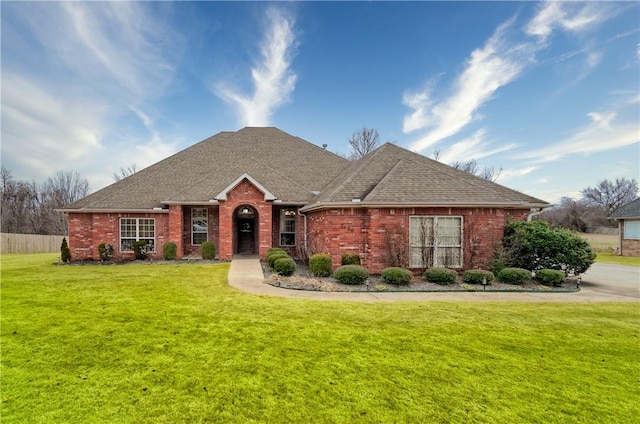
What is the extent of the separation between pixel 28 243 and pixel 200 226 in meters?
18.9

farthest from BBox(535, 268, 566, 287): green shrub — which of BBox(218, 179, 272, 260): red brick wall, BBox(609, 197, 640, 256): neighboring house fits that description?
BBox(609, 197, 640, 256): neighboring house

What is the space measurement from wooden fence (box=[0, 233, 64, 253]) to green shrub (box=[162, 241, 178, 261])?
17633mm

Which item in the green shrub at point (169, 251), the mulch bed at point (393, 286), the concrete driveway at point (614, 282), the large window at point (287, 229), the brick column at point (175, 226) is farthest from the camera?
the large window at point (287, 229)

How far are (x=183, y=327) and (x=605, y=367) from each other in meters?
7.35

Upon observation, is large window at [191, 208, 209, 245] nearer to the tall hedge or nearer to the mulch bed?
the mulch bed

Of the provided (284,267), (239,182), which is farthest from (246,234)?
(284,267)

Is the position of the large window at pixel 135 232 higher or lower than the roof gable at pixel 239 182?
lower

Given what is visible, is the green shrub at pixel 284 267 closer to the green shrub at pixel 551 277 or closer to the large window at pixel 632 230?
the green shrub at pixel 551 277

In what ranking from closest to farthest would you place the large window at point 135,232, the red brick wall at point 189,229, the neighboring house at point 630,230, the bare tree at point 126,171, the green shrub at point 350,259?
1. the green shrub at point 350,259
2. the large window at point 135,232
3. the red brick wall at point 189,229
4. the neighboring house at point 630,230
5. the bare tree at point 126,171

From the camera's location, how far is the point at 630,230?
23422 millimetres

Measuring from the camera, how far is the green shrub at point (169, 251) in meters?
16.0

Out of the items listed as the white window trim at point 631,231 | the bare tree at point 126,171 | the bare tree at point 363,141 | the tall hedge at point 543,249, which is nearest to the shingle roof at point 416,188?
the tall hedge at point 543,249

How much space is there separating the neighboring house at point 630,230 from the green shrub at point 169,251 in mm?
32406

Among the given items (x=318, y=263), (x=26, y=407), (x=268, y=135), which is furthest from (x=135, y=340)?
(x=268, y=135)
